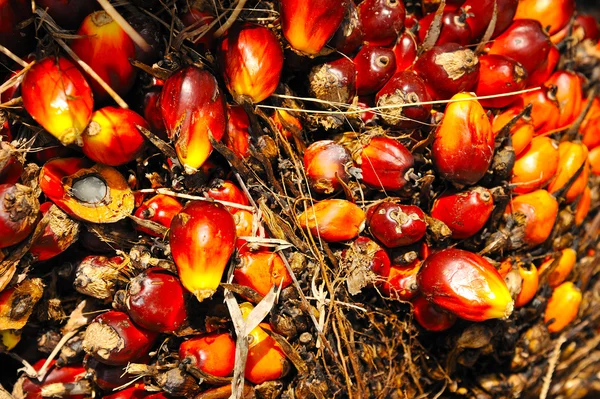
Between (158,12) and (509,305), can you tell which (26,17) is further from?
(509,305)

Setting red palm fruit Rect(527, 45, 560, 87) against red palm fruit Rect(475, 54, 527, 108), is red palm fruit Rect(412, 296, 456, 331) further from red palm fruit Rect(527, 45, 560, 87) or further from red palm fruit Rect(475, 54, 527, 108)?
red palm fruit Rect(527, 45, 560, 87)

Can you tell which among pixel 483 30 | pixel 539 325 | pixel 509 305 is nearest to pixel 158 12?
pixel 483 30

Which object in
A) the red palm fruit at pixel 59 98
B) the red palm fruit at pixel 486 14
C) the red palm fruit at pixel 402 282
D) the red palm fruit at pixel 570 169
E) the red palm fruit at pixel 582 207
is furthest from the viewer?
the red palm fruit at pixel 582 207

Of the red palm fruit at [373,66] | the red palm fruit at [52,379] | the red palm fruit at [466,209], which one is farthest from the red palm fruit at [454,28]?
the red palm fruit at [52,379]

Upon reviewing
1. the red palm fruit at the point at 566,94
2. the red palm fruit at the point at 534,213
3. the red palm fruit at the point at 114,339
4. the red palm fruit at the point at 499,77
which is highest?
the red palm fruit at the point at 499,77

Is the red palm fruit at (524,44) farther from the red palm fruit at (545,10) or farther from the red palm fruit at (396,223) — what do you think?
the red palm fruit at (396,223)

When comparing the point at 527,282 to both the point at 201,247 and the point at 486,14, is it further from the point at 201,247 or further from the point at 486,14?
the point at 201,247

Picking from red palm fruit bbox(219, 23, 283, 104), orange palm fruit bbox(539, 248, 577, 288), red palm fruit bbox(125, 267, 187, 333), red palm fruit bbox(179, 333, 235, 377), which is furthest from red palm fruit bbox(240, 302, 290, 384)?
orange palm fruit bbox(539, 248, 577, 288)
